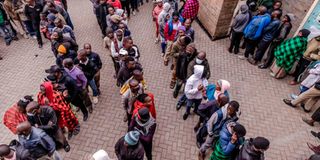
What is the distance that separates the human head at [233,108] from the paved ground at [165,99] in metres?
1.67

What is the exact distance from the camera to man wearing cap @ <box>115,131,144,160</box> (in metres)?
3.35

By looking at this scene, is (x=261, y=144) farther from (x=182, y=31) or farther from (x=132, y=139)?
(x=182, y=31)

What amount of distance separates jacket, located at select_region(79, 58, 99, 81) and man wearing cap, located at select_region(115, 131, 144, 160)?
7.60 feet

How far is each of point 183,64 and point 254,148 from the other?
8.90 feet

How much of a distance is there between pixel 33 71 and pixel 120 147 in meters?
5.02

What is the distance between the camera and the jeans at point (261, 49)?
6889mm

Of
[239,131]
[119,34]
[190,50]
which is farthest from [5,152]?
[190,50]

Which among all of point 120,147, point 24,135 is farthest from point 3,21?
point 120,147

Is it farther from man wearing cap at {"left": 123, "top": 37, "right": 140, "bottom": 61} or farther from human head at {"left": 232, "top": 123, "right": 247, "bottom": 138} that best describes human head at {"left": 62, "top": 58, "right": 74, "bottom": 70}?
human head at {"left": 232, "top": 123, "right": 247, "bottom": 138}

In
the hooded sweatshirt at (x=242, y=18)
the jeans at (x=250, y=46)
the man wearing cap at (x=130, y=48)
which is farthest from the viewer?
the jeans at (x=250, y=46)

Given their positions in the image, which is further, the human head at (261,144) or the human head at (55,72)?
the human head at (55,72)

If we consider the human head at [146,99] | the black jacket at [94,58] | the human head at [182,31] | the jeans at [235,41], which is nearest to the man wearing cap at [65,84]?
the black jacket at [94,58]

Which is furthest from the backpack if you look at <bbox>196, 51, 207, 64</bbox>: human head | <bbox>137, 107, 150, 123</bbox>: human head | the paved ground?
<bbox>137, 107, 150, 123</bbox>: human head

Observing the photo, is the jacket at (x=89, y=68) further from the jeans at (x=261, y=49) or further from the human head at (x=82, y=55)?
the jeans at (x=261, y=49)
